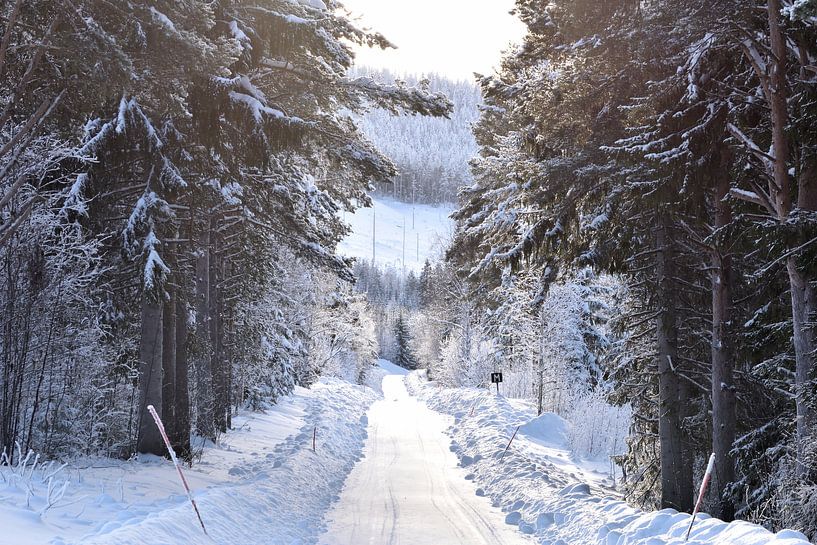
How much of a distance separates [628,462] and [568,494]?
13.3 feet

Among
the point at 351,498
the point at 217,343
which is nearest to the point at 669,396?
the point at 351,498

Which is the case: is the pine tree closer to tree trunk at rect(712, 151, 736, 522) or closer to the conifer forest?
the conifer forest

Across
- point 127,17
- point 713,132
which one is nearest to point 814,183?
point 713,132

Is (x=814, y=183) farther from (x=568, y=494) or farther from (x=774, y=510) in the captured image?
(x=568, y=494)

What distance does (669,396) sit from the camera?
11875 millimetres

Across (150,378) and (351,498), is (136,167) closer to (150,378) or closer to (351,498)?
(150,378)

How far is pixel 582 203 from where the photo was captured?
1254 cm

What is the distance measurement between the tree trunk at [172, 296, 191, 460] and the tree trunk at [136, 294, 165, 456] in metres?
0.89

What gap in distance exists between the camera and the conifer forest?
8469mm

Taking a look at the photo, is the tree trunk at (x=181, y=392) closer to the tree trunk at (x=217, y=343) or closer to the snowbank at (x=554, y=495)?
the tree trunk at (x=217, y=343)

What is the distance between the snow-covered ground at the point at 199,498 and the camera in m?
6.65

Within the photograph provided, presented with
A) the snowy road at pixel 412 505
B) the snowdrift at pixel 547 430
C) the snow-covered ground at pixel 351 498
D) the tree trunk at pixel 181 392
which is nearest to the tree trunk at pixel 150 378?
the snow-covered ground at pixel 351 498

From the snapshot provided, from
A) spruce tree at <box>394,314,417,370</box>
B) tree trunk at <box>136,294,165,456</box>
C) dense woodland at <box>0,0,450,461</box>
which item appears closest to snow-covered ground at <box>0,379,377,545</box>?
tree trunk at <box>136,294,165,456</box>

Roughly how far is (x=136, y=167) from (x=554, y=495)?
31.2 ft
